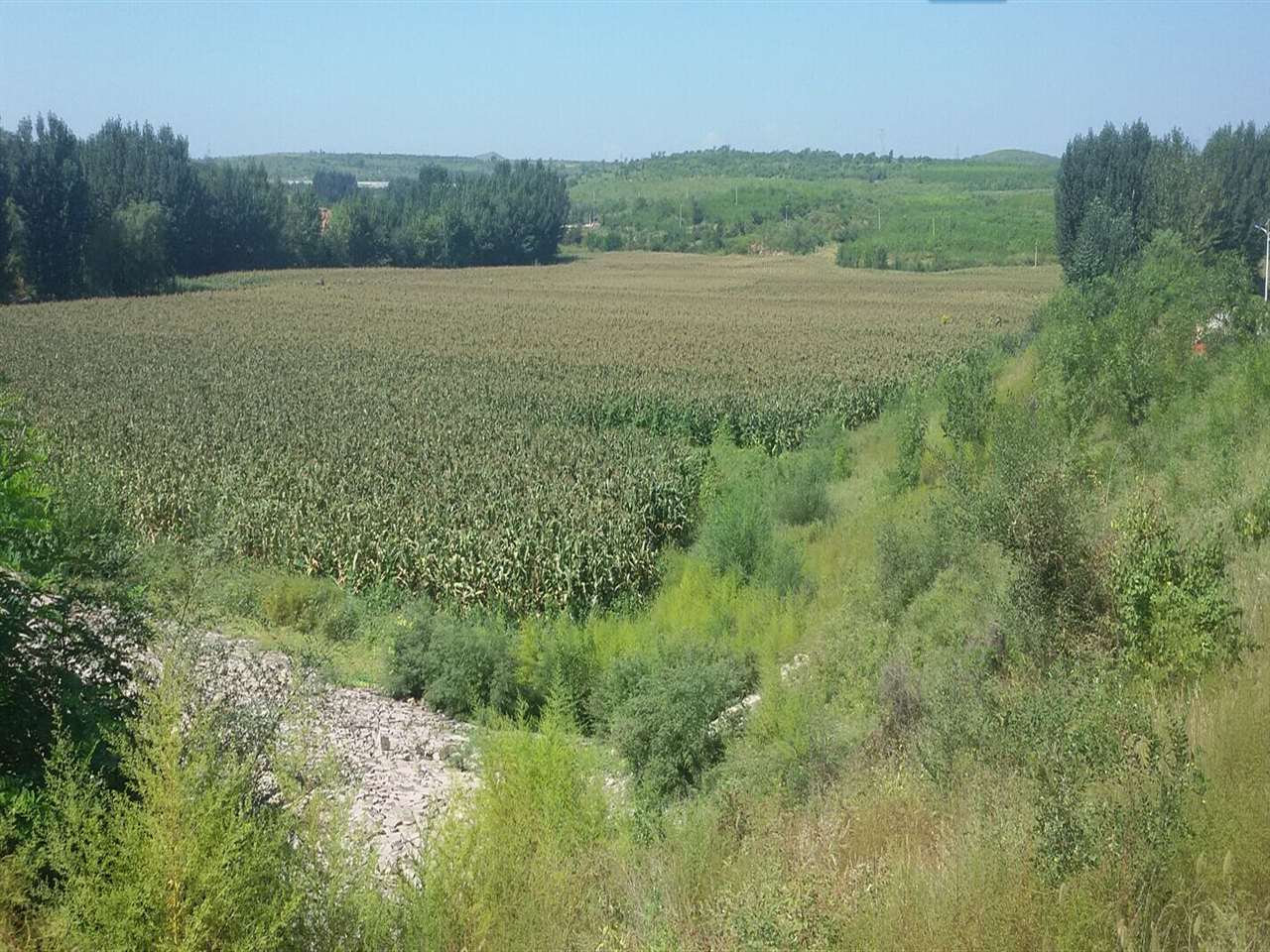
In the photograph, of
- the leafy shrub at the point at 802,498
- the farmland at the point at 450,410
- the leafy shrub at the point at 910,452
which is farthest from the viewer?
the leafy shrub at the point at 802,498

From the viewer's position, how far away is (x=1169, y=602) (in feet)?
24.7

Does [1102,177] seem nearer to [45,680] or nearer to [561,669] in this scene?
[561,669]

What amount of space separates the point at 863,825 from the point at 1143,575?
3216 millimetres

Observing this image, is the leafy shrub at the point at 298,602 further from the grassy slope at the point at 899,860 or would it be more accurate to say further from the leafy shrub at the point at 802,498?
the grassy slope at the point at 899,860

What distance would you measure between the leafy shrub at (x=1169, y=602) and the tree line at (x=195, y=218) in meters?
72.1

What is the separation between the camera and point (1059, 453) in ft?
40.4

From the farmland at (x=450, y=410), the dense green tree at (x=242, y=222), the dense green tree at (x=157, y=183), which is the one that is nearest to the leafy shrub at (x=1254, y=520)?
the farmland at (x=450, y=410)

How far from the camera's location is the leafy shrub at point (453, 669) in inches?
529

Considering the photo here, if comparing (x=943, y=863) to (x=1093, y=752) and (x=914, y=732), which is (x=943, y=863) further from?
(x=914, y=732)

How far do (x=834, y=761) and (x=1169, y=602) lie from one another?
271cm

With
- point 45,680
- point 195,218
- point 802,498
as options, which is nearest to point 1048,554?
point 45,680

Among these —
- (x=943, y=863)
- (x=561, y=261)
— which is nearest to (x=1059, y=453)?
(x=943, y=863)

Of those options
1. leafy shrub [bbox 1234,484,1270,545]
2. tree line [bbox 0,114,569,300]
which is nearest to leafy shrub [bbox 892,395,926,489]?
leafy shrub [bbox 1234,484,1270,545]

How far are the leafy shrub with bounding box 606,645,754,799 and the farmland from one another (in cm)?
454
